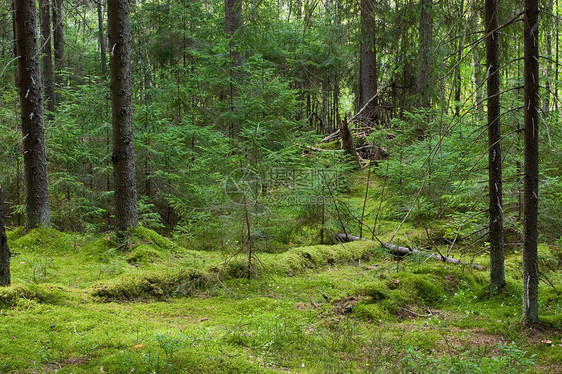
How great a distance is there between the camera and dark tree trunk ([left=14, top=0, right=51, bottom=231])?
762cm

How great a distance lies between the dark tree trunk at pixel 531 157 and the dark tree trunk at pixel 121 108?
6.19 metres

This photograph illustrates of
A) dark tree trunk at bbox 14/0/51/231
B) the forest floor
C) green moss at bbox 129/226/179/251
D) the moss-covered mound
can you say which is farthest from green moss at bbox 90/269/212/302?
dark tree trunk at bbox 14/0/51/231

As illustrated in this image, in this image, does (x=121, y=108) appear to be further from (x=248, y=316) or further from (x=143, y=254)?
(x=248, y=316)

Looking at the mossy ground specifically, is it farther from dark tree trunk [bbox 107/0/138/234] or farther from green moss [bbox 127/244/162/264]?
dark tree trunk [bbox 107/0/138/234]

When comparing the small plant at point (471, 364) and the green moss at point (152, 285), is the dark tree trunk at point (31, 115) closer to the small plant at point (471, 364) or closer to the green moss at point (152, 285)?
the green moss at point (152, 285)

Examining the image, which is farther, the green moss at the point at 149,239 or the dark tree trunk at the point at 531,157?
the green moss at the point at 149,239

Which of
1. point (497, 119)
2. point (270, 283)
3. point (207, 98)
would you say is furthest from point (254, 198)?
point (207, 98)

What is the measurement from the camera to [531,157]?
13.7 feet

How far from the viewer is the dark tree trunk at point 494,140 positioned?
193 inches

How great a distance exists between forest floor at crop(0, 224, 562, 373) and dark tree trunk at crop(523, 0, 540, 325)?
45 cm

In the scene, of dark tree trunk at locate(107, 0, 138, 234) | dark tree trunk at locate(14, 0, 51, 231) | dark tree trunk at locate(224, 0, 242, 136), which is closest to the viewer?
dark tree trunk at locate(107, 0, 138, 234)

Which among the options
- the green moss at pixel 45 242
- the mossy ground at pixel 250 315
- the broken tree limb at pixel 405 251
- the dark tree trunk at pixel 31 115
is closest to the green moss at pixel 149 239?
the mossy ground at pixel 250 315

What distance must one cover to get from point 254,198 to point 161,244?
95.4 inches

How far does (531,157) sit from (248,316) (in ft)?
11.6
